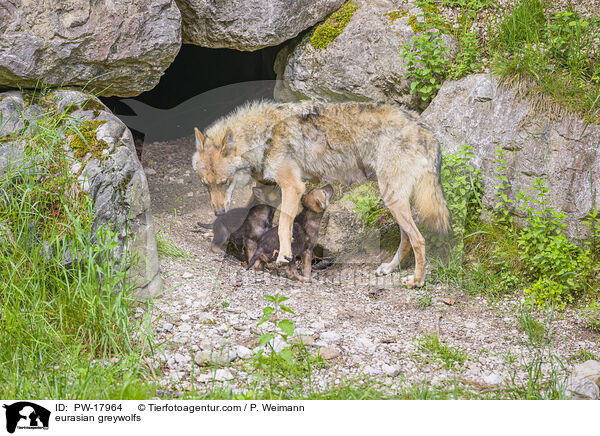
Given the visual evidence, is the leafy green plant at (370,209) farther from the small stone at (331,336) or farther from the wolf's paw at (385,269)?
the small stone at (331,336)

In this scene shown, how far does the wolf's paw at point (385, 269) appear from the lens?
233 inches

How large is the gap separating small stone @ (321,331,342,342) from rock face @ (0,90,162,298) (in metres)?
1.58

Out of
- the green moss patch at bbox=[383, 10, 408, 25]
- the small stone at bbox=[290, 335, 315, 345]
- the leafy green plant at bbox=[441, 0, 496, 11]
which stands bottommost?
the small stone at bbox=[290, 335, 315, 345]

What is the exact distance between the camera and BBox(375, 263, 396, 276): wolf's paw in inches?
233

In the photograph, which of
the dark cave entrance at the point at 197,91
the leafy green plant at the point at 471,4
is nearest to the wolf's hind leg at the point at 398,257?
the leafy green plant at the point at 471,4

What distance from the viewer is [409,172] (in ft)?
18.2

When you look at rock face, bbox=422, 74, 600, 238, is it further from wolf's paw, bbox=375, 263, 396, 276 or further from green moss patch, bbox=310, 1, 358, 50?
green moss patch, bbox=310, 1, 358, 50

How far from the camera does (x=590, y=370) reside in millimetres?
3719

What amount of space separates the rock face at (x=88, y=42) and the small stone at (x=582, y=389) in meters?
4.85

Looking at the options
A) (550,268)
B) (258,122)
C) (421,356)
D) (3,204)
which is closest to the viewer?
(421,356)

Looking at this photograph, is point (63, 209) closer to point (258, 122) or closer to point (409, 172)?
point (258, 122)

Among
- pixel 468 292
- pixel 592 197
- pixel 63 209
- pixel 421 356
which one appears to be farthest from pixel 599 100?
pixel 63 209

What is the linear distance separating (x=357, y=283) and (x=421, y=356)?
1.71 meters
